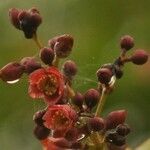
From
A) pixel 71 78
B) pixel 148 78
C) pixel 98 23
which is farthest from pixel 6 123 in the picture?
pixel 71 78

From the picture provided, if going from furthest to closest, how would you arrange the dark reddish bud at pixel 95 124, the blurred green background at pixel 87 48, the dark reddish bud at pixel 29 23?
the blurred green background at pixel 87 48, the dark reddish bud at pixel 29 23, the dark reddish bud at pixel 95 124

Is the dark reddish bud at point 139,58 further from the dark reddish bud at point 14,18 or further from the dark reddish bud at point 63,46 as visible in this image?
the dark reddish bud at point 14,18

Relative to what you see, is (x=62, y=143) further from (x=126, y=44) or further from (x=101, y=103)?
(x=126, y=44)

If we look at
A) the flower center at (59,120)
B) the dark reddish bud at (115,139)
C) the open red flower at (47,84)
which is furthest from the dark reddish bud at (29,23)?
the dark reddish bud at (115,139)

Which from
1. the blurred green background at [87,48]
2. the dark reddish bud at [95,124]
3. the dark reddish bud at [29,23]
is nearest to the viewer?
the dark reddish bud at [95,124]

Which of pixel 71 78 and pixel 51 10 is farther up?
pixel 71 78

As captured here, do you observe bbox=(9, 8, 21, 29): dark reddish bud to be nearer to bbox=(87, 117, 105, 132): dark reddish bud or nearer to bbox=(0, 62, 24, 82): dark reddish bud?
bbox=(0, 62, 24, 82): dark reddish bud

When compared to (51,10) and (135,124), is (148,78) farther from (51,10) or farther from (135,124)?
(51,10)
